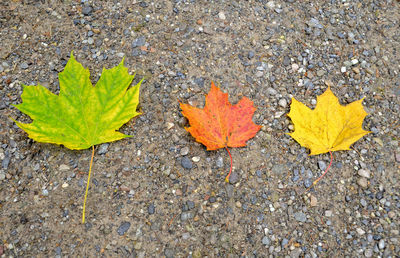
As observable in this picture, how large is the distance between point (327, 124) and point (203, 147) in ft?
2.74

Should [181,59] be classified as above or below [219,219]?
above

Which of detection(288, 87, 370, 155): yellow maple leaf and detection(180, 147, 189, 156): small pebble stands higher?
detection(288, 87, 370, 155): yellow maple leaf

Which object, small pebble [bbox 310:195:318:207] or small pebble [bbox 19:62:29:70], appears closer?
small pebble [bbox 310:195:318:207]

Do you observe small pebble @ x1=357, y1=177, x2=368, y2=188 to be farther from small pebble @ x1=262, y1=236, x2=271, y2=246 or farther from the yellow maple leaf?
small pebble @ x1=262, y1=236, x2=271, y2=246

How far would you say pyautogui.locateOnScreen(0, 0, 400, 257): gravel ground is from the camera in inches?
76.8

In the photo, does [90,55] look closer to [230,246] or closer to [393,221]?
[230,246]

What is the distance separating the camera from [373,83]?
241cm

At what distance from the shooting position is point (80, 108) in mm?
2043

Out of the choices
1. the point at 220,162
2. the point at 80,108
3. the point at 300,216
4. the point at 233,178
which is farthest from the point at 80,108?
the point at 300,216

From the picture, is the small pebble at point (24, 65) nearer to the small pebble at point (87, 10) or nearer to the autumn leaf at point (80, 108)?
the autumn leaf at point (80, 108)

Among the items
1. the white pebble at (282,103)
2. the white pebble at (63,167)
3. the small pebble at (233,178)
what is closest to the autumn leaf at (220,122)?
the small pebble at (233,178)

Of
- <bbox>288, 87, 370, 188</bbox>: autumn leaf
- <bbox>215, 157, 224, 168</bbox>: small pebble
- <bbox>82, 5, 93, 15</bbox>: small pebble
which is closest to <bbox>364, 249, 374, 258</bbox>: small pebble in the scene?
<bbox>288, 87, 370, 188</bbox>: autumn leaf

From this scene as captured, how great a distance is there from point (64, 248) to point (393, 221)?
198 cm

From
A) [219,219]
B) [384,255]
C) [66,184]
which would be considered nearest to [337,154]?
[384,255]
